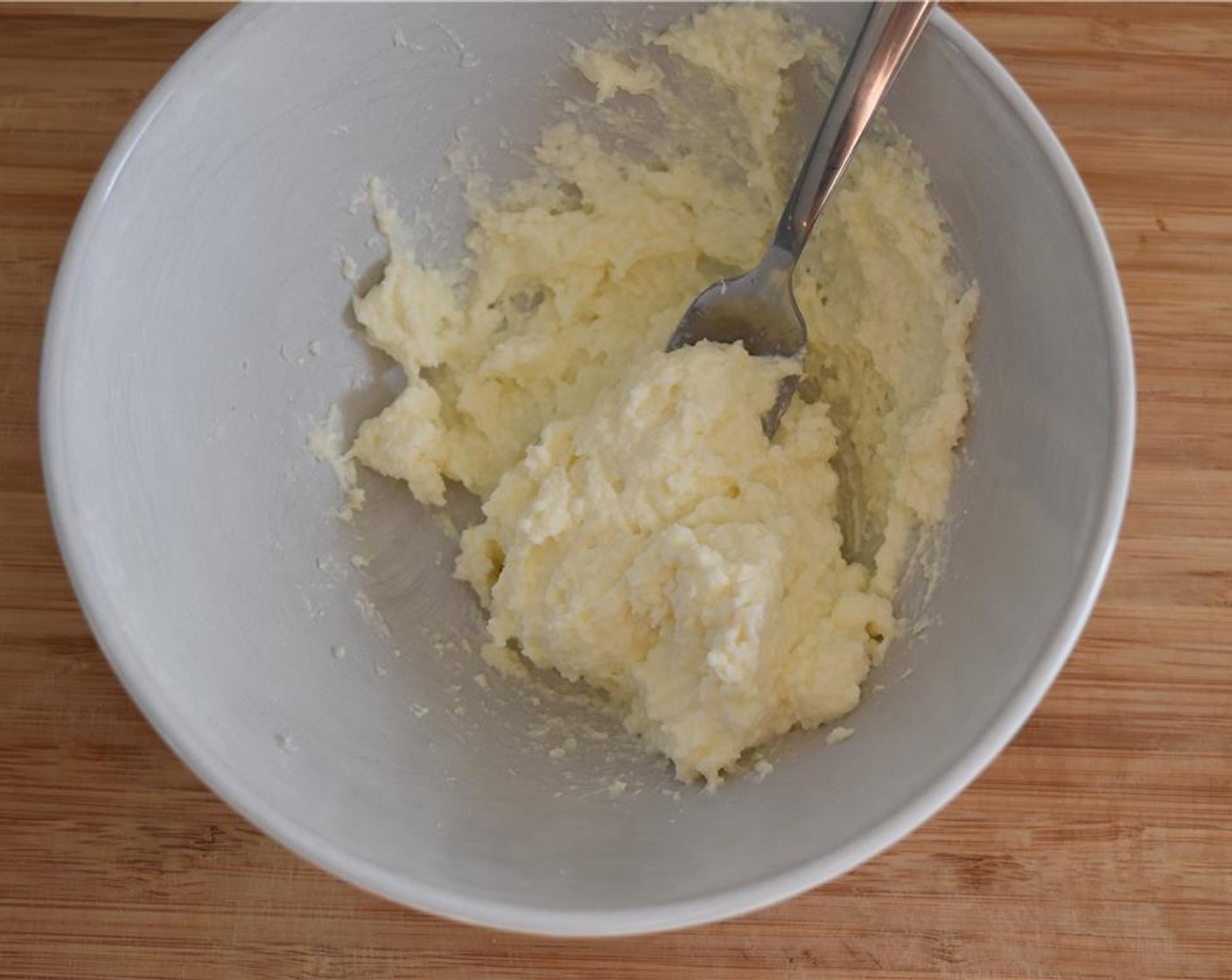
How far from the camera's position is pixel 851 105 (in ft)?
3.90

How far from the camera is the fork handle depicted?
1.14m

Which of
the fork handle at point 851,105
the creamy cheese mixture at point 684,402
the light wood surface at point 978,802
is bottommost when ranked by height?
the light wood surface at point 978,802

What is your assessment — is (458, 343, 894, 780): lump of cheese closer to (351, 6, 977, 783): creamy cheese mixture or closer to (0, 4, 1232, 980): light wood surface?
(351, 6, 977, 783): creamy cheese mixture

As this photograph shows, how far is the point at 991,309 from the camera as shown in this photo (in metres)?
1.19

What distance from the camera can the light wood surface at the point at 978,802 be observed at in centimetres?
128

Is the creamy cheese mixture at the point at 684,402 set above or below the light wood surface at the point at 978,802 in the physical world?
above

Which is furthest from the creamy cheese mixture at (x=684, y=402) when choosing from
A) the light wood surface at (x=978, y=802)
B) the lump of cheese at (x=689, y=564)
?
the light wood surface at (x=978, y=802)

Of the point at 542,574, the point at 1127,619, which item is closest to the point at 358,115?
the point at 542,574

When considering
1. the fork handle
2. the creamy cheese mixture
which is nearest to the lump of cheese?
the creamy cheese mixture

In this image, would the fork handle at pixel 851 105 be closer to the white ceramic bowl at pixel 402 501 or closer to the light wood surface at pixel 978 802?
the white ceramic bowl at pixel 402 501

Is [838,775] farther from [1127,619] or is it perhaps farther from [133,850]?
[133,850]

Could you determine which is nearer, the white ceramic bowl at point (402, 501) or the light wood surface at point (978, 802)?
the white ceramic bowl at point (402, 501)

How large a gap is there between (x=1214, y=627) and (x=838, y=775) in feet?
1.82

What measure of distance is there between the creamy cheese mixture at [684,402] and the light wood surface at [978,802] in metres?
A: 0.26
